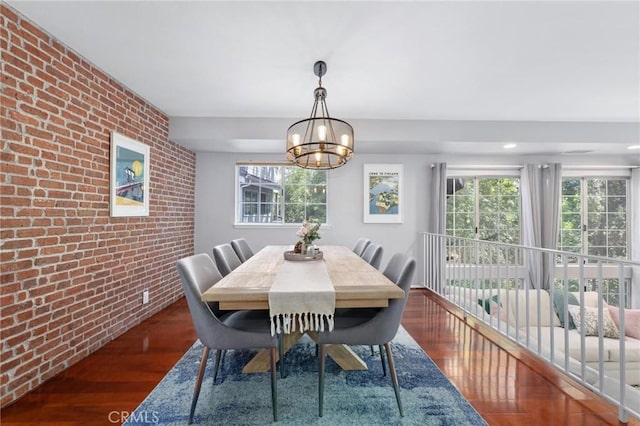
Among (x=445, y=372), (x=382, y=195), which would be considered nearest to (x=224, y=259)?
(x=445, y=372)

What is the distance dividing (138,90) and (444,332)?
381cm

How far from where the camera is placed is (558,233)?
4.48 m

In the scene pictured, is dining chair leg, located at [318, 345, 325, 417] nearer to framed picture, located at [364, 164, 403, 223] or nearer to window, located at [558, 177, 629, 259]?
framed picture, located at [364, 164, 403, 223]

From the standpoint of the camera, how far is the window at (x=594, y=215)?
4.68 m

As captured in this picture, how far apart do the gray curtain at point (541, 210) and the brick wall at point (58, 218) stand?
5.28 metres

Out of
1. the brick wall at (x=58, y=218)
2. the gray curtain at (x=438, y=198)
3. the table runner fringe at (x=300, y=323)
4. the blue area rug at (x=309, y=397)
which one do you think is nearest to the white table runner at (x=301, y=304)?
the table runner fringe at (x=300, y=323)

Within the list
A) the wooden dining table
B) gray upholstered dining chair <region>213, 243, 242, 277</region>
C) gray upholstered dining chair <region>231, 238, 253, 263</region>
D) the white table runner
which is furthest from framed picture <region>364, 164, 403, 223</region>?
the white table runner

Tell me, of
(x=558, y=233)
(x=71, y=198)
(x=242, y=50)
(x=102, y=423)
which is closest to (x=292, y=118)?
(x=242, y=50)

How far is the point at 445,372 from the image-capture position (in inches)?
82.1

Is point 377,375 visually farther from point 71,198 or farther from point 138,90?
point 138,90

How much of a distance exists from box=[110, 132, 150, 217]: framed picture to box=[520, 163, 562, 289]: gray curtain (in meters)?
5.24

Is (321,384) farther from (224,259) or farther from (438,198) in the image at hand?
(438,198)

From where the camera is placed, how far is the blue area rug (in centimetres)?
162

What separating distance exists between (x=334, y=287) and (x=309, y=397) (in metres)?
A: 0.77
